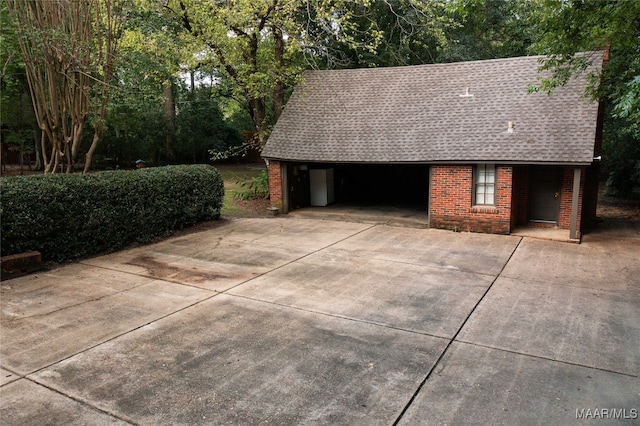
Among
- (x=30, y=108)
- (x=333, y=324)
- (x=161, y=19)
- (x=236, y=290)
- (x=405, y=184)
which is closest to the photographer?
(x=333, y=324)

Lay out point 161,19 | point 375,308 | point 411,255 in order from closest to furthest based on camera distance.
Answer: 1. point 375,308
2. point 411,255
3. point 161,19

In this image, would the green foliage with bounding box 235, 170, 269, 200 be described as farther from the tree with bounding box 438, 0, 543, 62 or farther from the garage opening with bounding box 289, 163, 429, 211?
the tree with bounding box 438, 0, 543, 62

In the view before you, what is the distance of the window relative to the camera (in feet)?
40.8

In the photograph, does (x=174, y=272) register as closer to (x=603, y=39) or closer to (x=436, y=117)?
(x=436, y=117)

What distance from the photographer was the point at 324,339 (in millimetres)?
5805

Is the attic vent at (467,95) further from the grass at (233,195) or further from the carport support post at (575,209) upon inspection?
the grass at (233,195)

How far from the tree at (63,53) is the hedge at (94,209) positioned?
1.72 meters

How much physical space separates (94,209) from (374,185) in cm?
1264

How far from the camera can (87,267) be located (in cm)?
910

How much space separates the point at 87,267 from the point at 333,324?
5.76 m

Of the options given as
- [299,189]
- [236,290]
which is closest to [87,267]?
[236,290]

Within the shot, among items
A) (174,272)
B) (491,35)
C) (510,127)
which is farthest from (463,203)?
(491,35)

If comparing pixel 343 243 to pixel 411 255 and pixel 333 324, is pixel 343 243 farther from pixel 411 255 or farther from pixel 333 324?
pixel 333 324

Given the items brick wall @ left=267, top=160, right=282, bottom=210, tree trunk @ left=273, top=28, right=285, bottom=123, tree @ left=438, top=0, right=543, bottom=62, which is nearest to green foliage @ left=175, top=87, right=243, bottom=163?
tree trunk @ left=273, top=28, right=285, bottom=123
